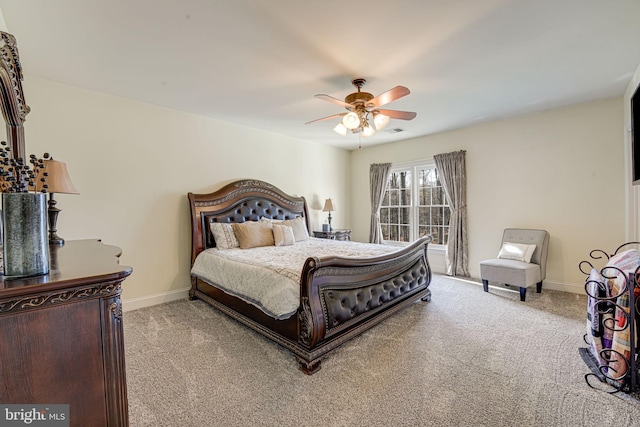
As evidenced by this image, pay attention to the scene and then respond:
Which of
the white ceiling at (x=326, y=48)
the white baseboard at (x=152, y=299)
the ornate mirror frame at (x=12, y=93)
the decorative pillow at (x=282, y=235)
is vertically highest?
the white ceiling at (x=326, y=48)

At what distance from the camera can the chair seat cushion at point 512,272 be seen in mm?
3643

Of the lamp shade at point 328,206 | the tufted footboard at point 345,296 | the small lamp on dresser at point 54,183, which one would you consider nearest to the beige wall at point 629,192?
the tufted footboard at point 345,296

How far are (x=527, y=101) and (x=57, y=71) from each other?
5.52m

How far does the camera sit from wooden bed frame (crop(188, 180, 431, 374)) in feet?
7.23

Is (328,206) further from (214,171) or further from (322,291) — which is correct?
(322,291)

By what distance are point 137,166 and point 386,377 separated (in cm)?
372

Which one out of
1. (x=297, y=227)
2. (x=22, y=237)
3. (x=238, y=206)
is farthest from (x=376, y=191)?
(x=22, y=237)

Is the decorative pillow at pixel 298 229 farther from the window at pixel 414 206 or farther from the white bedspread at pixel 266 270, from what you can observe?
the window at pixel 414 206

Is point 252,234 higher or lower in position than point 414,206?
lower

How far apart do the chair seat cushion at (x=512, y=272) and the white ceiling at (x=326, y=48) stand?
221 centimetres

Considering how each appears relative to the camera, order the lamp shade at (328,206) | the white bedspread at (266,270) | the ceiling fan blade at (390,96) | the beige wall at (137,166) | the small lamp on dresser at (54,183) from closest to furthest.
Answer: the small lamp on dresser at (54,183), the white bedspread at (266,270), the ceiling fan blade at (390,96), the beige wall at (137,166), the lamp shade at (328,206)

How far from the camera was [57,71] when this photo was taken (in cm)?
280

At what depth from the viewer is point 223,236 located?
12.7ft

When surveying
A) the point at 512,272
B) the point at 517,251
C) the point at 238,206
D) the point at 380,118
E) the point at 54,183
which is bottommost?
the point at 512,272
